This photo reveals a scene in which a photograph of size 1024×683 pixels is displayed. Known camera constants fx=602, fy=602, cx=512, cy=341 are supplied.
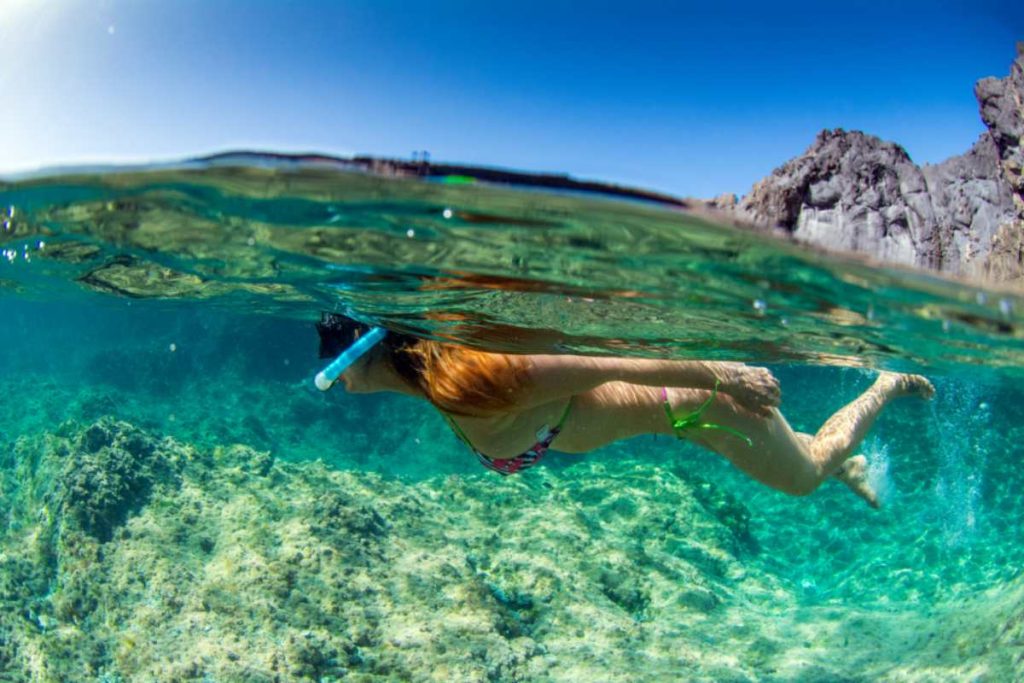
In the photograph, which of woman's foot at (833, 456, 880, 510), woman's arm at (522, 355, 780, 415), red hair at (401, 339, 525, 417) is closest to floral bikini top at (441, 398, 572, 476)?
woman's arm at (522, 355, 780, 415)

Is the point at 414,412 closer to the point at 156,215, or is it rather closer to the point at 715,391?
the point at 156,215

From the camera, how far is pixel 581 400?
5.64 meters

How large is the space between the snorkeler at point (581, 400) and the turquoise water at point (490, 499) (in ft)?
5.93

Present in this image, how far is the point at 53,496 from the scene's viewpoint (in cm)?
1125

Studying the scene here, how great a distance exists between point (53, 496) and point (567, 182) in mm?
11515

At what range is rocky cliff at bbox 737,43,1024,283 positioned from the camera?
7.50m

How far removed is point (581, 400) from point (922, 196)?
20.1 feet

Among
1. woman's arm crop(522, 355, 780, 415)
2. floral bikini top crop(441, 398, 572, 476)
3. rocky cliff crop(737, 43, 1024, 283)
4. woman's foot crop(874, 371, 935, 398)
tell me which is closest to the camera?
woman's arm crop(522, 355, 780, 415)

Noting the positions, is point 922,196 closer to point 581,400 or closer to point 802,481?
point 802,481

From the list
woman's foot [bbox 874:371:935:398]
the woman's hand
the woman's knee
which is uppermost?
the woman's hand

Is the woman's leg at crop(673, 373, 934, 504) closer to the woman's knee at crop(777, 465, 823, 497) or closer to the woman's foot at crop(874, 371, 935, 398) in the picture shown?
the woman's knee at crop(777, 465, 823, 497)

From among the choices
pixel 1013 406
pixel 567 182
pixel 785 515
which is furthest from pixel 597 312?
pixel 1013 406

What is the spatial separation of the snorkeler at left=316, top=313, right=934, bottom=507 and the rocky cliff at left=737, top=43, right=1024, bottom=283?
7.18 ft

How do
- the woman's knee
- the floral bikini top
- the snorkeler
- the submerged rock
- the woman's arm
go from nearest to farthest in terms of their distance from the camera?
1. the snorkeler
2. the woman's arm
3. the floral bikini top
4. the woman's knee
5. the submerged rock
